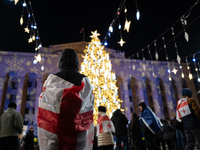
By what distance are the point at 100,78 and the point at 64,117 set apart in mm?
9878

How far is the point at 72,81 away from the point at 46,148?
77cm

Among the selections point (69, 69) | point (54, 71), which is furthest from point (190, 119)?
point (54, 71)

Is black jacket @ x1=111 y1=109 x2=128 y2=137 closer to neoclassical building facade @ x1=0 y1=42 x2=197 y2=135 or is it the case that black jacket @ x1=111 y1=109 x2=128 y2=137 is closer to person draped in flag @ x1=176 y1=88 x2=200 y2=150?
person draped in flag @ x1=176 y1=88 x2=200 y2=150

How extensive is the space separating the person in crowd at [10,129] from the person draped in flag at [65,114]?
7.98ft

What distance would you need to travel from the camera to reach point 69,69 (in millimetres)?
2105

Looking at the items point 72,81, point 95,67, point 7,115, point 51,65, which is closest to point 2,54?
point 51,65

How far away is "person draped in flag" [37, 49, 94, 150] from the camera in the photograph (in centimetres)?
162

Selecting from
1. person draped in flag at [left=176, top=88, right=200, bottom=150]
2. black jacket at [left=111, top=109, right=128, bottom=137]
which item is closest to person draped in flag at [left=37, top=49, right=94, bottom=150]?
person draped in flag at [left=176, top=88, right=200, bottom=150]

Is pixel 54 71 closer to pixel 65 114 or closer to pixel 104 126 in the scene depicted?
pixel 104 126

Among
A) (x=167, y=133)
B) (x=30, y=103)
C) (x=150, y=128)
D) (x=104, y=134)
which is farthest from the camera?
(x=30, y=103)

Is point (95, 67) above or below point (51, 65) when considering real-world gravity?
below

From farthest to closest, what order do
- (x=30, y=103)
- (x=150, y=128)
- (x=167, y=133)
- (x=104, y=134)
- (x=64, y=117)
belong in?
(x=30, y=103) → (x=167, y=133) → (x=150, y=128) → (x=104, y=134) → (x=64, y=117)

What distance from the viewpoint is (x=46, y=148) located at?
1619 mm

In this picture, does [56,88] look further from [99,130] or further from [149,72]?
[149,72]
